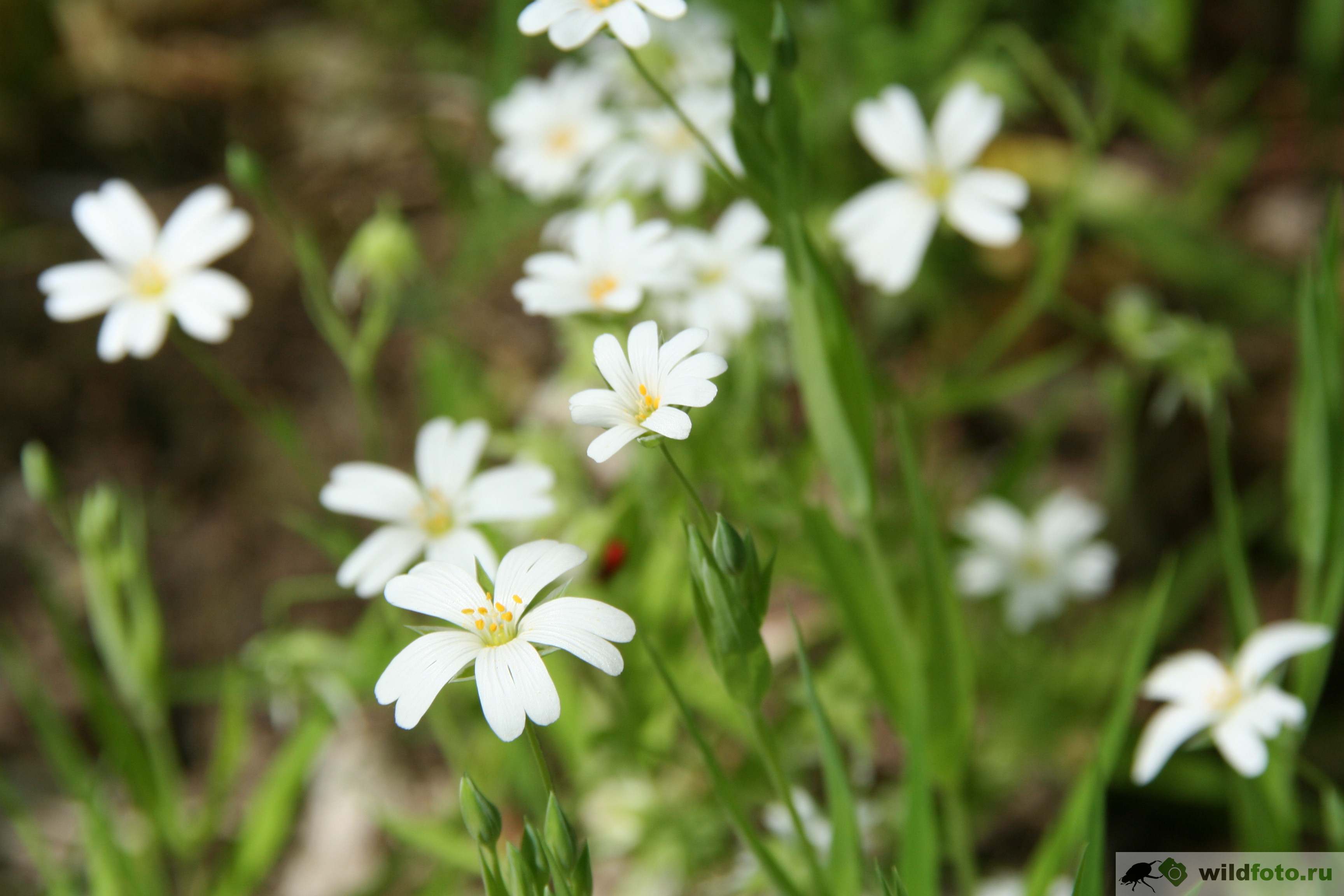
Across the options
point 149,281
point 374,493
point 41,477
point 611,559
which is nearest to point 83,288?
point 149,281

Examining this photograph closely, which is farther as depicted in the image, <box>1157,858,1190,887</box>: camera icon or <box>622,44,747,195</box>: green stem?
<box>1157,858,1190,887</box>: camera icon

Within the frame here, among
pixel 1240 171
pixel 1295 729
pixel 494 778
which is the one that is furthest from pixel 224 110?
pixel 1295 729

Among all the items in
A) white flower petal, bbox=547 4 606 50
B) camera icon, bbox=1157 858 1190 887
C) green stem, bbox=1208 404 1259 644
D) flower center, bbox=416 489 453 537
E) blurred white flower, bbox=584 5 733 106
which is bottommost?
camera icon, bbox=1157 858 1190 887

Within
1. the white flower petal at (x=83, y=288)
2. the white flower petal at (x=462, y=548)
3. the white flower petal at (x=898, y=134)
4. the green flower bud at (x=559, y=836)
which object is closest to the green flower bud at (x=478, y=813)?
the green flower bud at (x=559, y=836)

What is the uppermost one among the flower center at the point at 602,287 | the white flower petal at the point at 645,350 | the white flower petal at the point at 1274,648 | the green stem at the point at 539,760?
the flower center at the point at 602,287

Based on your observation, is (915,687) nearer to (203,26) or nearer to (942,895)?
(942,895)

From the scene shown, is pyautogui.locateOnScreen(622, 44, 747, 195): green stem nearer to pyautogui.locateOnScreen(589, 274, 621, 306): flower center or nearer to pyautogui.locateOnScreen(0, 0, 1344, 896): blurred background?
pyautogui.locateOnScreen(589, 274, 621, 306): flower center

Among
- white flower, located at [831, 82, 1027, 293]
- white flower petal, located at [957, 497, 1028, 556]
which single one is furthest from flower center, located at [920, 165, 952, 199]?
white flower petal, located at [957, 497, 1028, 556]

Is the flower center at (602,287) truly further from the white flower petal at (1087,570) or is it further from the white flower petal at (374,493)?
the white flower petal at (1087,570)
